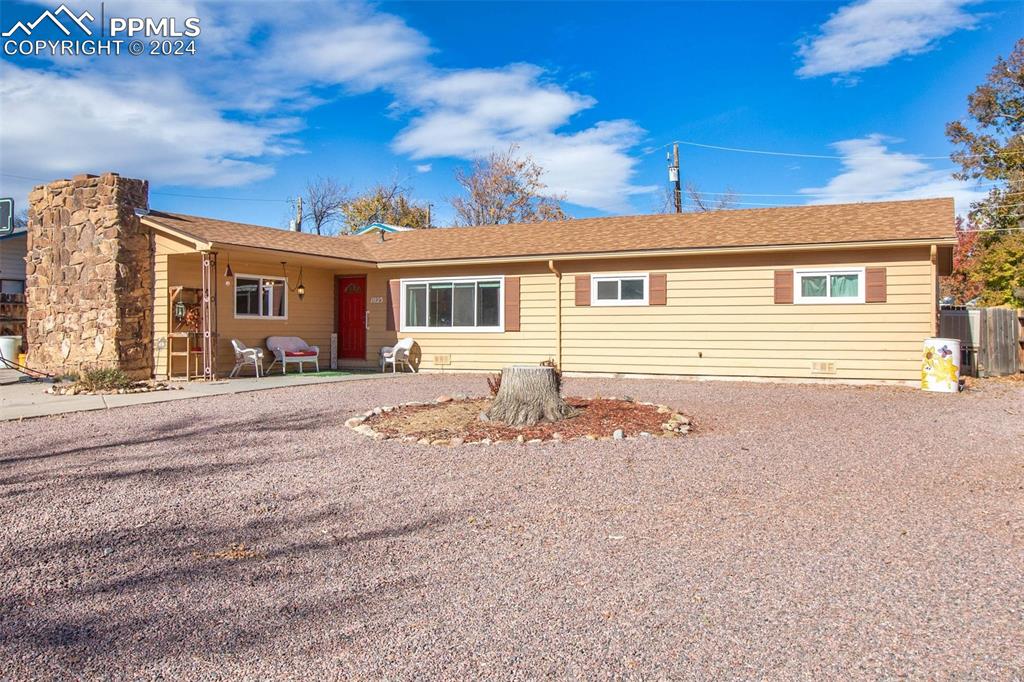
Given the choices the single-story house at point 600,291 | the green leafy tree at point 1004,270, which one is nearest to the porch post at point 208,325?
the single-story house at point 600,291

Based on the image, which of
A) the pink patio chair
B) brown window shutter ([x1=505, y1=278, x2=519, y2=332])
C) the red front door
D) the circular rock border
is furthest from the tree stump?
the red front door

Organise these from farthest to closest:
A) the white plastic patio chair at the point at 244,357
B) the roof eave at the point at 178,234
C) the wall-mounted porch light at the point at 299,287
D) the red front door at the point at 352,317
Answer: the red front door at the point at 352,317
the wall-mounted porch light at the point at 299,287
the white plastic patio chair at the point at 244,357
the roof eave at the point at 178,234

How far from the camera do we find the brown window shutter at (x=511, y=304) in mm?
14961

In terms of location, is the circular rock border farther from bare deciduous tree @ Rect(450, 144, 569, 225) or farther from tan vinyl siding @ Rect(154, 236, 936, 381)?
bare deciduous tree @ Rect(450, 144, 569, 225)

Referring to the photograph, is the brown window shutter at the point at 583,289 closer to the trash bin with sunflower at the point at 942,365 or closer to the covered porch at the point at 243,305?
the covered porch at the point at 243,305

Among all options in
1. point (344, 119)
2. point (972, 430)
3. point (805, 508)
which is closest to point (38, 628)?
point (805, 508)

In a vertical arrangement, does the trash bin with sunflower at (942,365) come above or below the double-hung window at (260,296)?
below

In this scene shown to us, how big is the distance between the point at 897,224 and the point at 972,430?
→ 586cm

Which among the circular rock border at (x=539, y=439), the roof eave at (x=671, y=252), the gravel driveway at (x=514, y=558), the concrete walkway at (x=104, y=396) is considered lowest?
the gravel driveway at (x=514, y=558)

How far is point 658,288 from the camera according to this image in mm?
13727

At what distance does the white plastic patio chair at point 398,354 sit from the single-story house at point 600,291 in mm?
255

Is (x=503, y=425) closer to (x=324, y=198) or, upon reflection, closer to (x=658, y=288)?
(x=658, y=288)

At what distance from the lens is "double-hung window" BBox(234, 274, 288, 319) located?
570 inches

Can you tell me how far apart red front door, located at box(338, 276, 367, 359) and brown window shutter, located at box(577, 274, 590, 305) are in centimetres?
530
